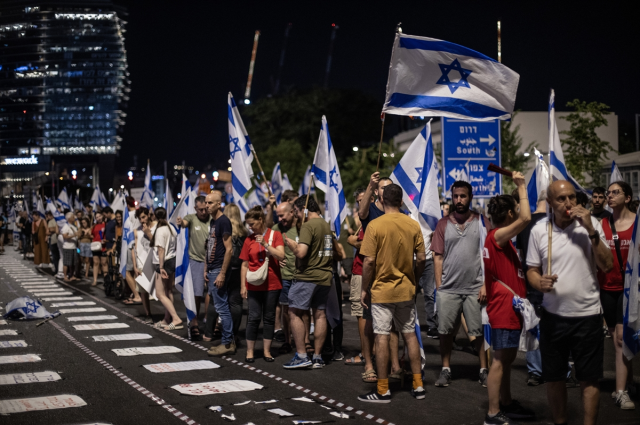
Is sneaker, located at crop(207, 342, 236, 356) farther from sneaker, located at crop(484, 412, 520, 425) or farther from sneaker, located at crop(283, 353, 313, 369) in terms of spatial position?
sneaker, located at crop(484, 412, 520, 425)

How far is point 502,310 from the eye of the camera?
656 cm

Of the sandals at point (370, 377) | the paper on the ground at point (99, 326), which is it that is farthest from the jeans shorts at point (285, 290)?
the paper on the ground at point (99, 326)

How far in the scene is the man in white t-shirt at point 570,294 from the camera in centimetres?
556

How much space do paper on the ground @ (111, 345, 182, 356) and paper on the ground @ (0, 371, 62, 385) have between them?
4.63 ft

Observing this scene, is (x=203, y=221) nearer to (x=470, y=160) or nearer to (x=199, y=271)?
(x=199, y=271)

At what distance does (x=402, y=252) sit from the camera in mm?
7410

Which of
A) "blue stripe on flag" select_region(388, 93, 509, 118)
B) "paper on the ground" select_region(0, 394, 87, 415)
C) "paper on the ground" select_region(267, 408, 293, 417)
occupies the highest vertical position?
"blue stripe on flag" select_region(388, 93, 509, 118)

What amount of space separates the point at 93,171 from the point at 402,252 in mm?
184386

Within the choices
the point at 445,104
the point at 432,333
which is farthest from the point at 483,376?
the point at 432,333

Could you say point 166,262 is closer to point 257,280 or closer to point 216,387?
point 257,280

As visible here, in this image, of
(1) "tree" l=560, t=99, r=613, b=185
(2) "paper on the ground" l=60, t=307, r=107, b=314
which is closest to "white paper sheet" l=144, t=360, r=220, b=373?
(2) "paper on the ground" l=60, t=307, r=107, b=314

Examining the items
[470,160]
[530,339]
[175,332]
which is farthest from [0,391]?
[470,160]

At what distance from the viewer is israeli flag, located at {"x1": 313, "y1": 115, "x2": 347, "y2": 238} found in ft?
36.1

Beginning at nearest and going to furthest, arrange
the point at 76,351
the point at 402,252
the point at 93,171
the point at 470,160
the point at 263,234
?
the point at 402,252 → the point at 263,234 → the point at 76,351 → the point at 470,160 → the point at 93,171
